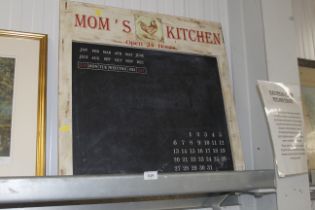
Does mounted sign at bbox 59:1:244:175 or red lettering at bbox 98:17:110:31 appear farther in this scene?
red lettering at bbox 98:17:110:31

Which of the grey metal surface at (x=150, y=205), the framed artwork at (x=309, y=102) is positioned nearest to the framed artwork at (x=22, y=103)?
the grey metal surface at (x=150, y=205)

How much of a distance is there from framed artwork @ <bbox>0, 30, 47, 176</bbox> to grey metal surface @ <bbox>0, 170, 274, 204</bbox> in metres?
0.23

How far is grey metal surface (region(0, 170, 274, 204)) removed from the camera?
0.85 meters

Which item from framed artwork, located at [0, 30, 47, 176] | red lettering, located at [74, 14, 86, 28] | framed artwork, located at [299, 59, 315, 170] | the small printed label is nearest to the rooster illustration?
red lettering, located at [74, 14, 86, 28]

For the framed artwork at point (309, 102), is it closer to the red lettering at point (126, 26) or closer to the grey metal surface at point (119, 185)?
the grey metal surface at point (119, 185)

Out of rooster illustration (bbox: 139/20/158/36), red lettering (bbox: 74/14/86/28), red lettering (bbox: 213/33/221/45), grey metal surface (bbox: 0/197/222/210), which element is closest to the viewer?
grey metal surface (bbox: 0/197/222/210)

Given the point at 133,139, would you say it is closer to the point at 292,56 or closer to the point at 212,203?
the point at 212,203

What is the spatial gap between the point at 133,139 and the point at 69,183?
328 millimetres

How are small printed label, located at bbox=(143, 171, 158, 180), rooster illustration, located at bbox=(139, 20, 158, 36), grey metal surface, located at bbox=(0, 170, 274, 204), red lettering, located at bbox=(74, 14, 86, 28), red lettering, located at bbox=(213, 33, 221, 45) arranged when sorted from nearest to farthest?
grey metal surface, located at bbox=(0, 170, 274, 204)
small printed label, located at bbox=(143, 171, 158, 180)
red lettering, located at bbox=(74, 14, 86, 28)
rooster illustration, located at bbox=(139, 20, 158, 36)
red lettering, located at bbox=(213, 33, 221, 45)

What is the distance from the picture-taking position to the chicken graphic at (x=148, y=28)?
51.9 inches

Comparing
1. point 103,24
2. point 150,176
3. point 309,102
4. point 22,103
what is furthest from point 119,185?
point 309,102

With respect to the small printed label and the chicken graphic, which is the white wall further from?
the small printed label

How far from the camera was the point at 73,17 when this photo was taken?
4.04 ft

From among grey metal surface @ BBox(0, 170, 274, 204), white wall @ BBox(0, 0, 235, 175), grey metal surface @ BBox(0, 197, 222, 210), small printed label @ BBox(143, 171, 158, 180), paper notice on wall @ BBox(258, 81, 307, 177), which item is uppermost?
white wall @ BBox(0, 0, 235, 175)
